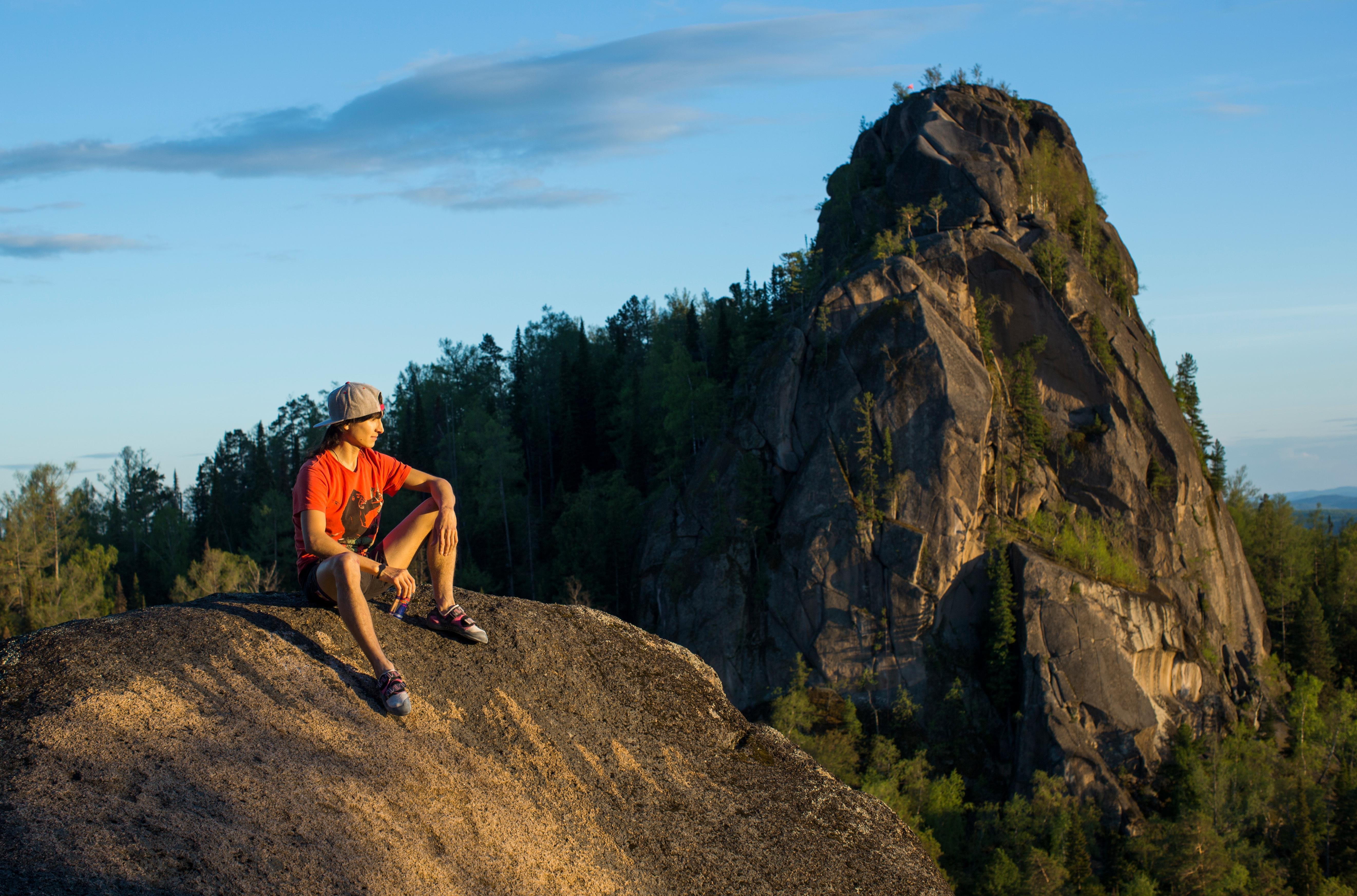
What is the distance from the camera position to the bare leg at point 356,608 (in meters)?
6.77

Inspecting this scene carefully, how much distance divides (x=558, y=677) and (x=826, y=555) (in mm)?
55423

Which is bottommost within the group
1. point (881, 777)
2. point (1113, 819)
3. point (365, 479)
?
point (1113, 819)

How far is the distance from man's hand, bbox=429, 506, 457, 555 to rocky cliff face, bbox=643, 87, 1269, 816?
182 feet

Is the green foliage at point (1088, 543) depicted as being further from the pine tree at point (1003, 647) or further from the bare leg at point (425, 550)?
the bare leg at point (425, 550)

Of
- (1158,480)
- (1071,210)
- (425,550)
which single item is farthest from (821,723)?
(425,550)

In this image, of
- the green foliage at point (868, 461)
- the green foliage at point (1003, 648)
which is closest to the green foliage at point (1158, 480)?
the green foliage at point (1003, 648)

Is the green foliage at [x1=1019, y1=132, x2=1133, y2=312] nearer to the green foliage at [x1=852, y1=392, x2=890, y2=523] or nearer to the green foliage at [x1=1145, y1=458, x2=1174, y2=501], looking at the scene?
the green foliage at [x1=1145, y1=458, x2=1174, y2=501]

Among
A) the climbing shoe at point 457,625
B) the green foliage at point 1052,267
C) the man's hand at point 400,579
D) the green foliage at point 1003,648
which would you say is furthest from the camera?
the green foliage at point 1052,267

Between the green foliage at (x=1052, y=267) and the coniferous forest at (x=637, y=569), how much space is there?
51.8 feet

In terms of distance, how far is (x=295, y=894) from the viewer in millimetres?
4930

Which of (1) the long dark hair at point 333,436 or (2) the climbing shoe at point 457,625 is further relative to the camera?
(2) the climbing shoe at point 457,625

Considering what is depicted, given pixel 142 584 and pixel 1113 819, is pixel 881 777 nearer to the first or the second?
pixel 1113 819

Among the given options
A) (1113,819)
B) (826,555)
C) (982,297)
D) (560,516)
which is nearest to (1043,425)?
(982,297)

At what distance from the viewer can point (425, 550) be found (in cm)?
767
